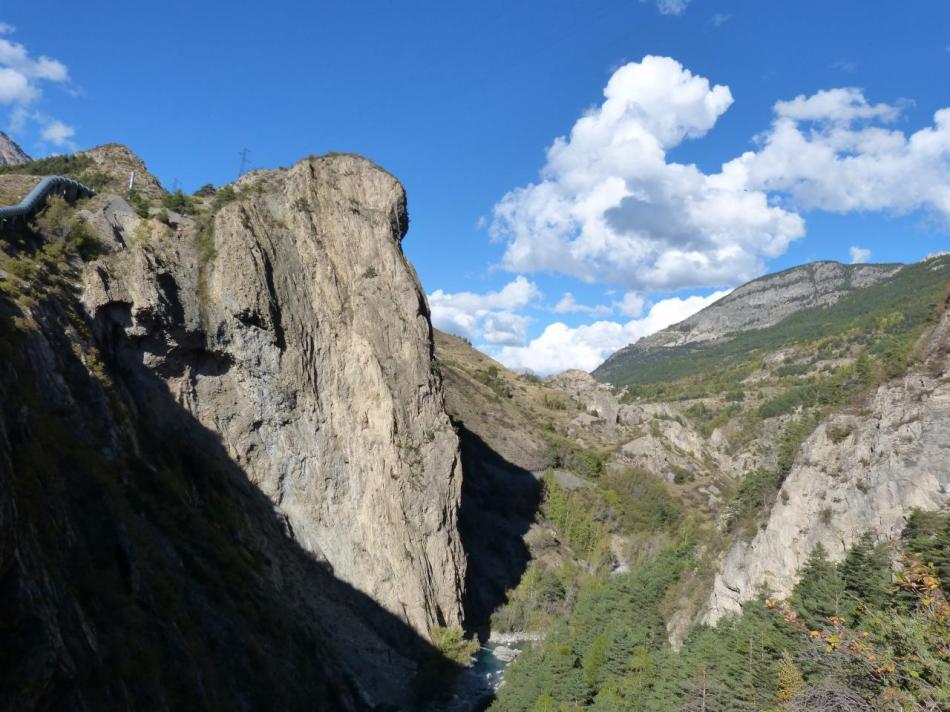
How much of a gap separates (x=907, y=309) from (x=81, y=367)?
230130 mm

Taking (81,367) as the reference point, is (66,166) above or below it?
above

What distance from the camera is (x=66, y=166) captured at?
212 ft

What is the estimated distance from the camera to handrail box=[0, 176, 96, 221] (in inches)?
1446

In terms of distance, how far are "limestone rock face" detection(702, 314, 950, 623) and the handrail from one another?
4801 cm

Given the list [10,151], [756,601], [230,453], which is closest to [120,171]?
[230,453]

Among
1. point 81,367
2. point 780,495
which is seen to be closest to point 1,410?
point 81,367

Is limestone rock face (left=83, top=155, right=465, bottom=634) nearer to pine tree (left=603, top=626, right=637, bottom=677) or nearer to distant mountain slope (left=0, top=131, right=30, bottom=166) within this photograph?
pine tree (left=603, top=626, right=637, bottom=677)

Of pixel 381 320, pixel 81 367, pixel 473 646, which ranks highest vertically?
pixel 381 320

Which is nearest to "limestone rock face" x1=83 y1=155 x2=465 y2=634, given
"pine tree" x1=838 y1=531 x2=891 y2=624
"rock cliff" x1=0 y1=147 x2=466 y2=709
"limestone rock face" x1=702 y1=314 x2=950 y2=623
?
"rock cliff" x1=0 y1=147 x2=466 y2=709

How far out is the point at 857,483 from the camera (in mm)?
32500

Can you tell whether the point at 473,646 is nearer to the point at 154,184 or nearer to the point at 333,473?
the point at 333,473

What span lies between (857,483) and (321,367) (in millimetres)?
41045

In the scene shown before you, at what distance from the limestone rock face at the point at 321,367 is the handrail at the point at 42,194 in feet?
18.2

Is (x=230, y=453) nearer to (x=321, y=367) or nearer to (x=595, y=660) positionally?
(x=321, y=367)
